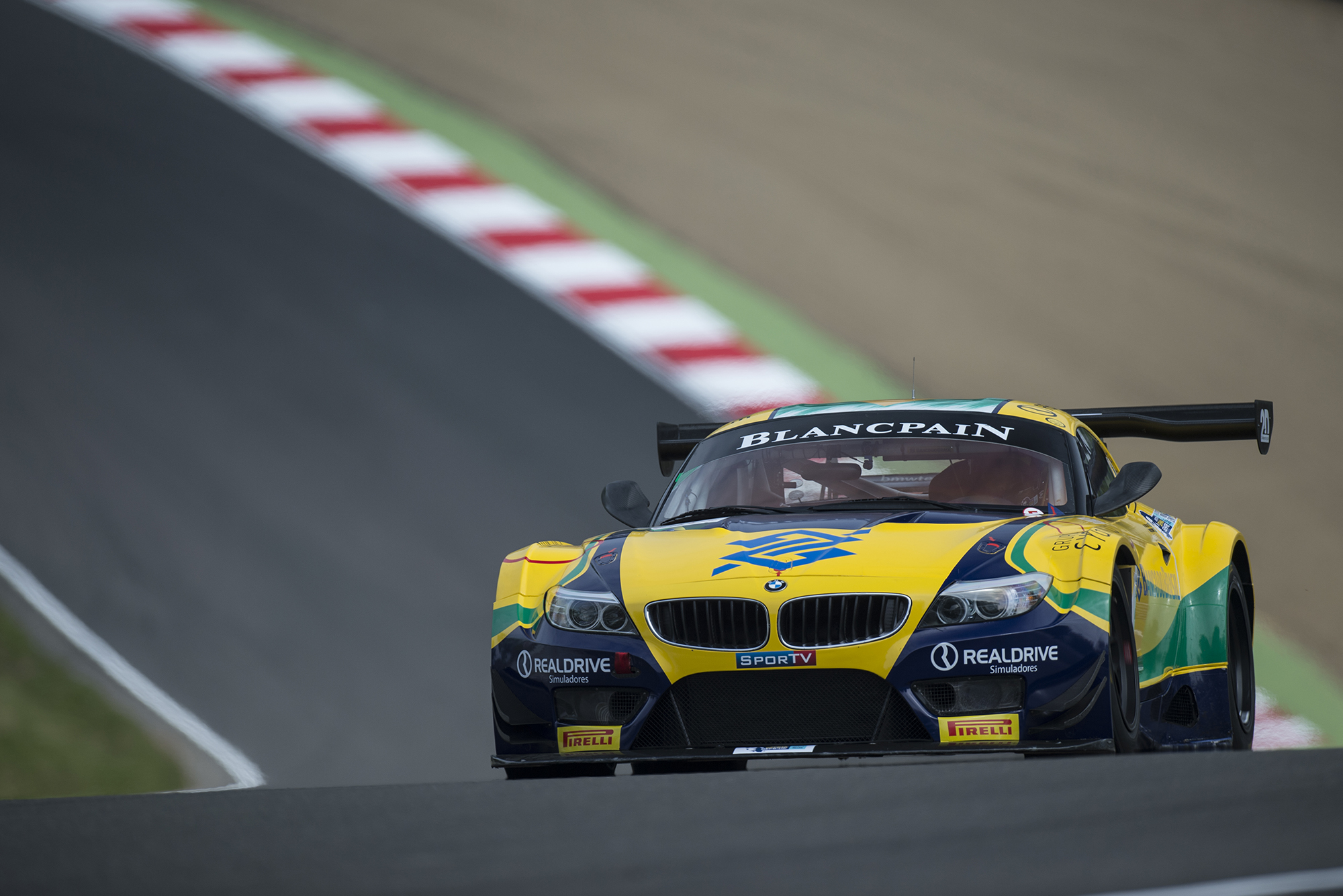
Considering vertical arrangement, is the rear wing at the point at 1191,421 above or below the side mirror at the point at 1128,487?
above

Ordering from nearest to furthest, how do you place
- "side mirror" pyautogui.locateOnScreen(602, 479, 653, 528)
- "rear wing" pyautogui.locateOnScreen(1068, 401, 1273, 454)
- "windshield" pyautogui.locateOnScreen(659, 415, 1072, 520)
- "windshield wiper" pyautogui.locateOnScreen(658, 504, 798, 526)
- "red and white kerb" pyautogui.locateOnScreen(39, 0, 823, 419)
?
"windshield wiper" pyautogui.locateOnScreen(658, 504, 798, 526) < "windshield" pyautogui.locateOnScreen(659, 415, 1072, 520) < "side mirror" pyautogui.locateOnScreen(602, 479, 653, 528) < "rear wing" pyautogui.locateOnScreen(1068, 401, 1273, 454) < "red and white kerb" pyautogui.locateOnScreen(39, 0, 823, 419)

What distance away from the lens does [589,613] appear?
18.1 ft

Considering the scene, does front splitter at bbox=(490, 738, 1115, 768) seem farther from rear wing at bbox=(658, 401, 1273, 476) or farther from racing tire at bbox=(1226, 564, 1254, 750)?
rear wing at bbox=(658, 401, 1273, 476)

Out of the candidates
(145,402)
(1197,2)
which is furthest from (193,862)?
(1197,2)

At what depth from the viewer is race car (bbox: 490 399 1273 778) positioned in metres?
5.11

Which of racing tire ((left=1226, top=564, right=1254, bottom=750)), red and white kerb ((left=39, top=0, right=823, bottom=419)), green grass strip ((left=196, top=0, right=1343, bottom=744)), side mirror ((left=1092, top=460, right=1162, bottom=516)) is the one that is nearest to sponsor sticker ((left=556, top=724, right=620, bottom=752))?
side mirror ((left=1092, top=460, right=1162, bottom=516))

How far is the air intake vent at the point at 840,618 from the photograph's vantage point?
16.9 ft

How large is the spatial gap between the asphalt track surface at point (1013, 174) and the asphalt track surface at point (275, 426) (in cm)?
224

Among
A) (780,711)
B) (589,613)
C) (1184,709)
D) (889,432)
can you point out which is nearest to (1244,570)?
(1184,709)

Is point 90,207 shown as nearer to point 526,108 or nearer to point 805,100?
point 526,108

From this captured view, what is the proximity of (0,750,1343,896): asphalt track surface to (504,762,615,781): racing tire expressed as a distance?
0.74 meters

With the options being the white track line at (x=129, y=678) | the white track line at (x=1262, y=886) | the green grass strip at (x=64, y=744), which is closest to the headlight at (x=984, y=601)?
the white track line at (x=1262, y=886)

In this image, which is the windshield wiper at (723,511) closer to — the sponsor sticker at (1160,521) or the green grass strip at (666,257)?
the sponsor sticker at (1160,521)

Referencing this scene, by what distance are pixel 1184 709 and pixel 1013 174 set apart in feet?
29.0
